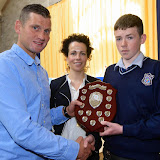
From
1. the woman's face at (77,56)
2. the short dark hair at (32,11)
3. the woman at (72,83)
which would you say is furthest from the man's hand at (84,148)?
the short dark hair at (32,11)

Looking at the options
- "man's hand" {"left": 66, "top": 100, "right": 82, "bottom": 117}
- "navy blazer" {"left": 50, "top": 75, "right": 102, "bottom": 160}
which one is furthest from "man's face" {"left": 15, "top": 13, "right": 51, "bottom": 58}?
"navy blazer" {"left": 50, "top": 75, "right": 102, "bottom": 160}

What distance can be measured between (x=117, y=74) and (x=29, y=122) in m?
0.86

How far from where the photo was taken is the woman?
216 cm

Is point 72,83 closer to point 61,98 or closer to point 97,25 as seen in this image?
point 61,98

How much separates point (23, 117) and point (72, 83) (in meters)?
1.22

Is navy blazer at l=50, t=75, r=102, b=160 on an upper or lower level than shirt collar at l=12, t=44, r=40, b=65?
lower

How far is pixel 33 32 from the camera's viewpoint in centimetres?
152

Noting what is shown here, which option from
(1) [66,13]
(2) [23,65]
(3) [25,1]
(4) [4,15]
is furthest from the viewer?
(4) [4,15]

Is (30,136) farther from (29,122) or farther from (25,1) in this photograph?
(25,1)

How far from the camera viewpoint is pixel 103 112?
163 cm

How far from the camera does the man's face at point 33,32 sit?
1.51 meters

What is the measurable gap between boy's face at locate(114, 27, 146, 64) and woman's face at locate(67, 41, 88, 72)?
85 cm

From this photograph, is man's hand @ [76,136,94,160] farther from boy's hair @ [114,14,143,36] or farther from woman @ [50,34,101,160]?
boy's hair @ [114,14,143,36]

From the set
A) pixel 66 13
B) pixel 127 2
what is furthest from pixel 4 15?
pixel 127 2
